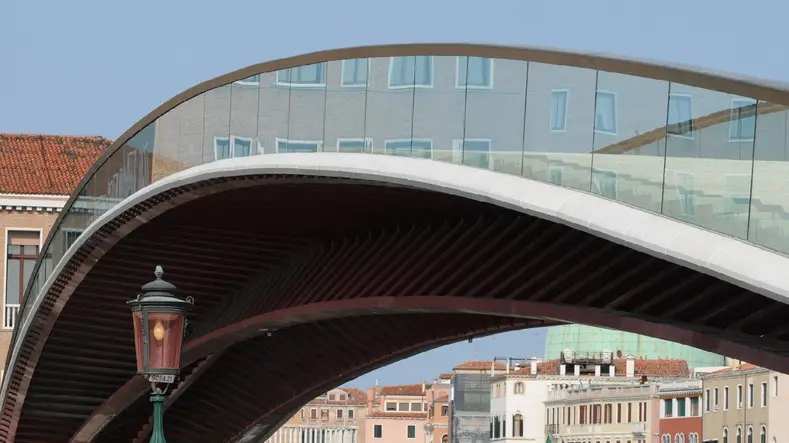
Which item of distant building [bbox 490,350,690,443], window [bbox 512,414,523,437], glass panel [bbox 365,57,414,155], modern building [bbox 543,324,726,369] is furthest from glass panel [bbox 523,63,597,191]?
window [bbox 512,414,523,437]

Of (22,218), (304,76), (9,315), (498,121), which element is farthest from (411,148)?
(22,218)

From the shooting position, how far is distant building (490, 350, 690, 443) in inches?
4267

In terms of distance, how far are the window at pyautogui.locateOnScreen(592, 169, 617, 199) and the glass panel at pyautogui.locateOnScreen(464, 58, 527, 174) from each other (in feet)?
5.10

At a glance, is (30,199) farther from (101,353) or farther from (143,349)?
(143,349)

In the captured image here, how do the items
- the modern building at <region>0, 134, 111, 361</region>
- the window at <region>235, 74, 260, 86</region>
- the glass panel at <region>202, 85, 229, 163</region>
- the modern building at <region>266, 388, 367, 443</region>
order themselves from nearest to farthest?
1. the window at <region>235, 74, 260, 86</region>
2. the glass panel at <region>202, 85, 229, 163</region>
3. the modern building at <region>0, 134, 111, 361</region>
4. the modern building at <region>266, 388, 367, 443</region>

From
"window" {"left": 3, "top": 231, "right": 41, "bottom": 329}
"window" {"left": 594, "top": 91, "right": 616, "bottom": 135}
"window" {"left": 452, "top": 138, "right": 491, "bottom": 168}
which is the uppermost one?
"window" {"left": 3, "top": 231, "right": 41, "bottom": 329}

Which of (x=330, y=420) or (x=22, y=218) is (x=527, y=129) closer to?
(x=22, y=218)

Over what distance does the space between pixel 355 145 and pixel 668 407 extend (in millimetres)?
76633

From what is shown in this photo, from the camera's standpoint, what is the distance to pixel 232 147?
85.3 ft

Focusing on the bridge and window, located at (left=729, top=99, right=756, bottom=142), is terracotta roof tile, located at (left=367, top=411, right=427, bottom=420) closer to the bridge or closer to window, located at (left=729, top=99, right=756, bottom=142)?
the bridge

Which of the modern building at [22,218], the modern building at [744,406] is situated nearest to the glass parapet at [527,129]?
the modern building at [22,218]

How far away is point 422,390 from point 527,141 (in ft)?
454

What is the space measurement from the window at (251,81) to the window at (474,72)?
207 inches

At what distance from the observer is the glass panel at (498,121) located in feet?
64.8
